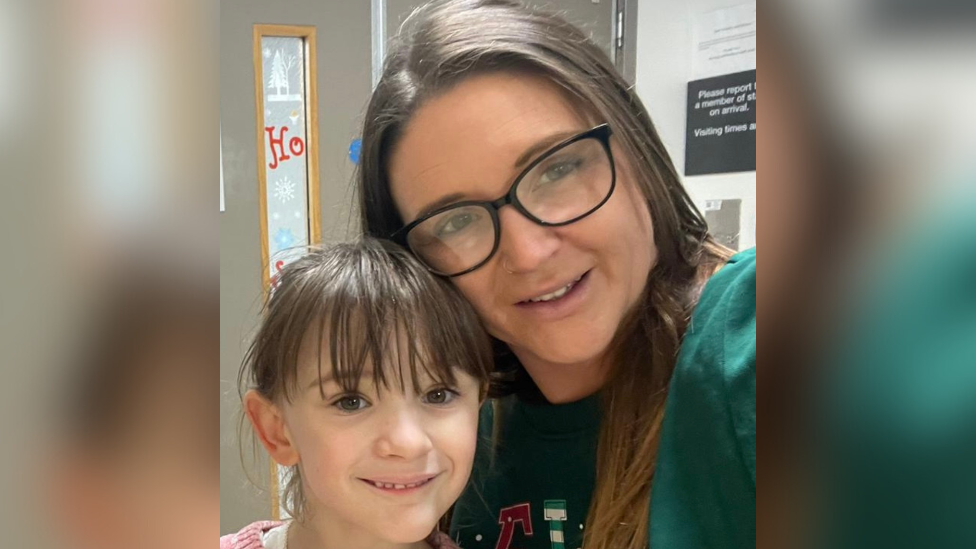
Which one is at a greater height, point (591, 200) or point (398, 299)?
point (591, 200)

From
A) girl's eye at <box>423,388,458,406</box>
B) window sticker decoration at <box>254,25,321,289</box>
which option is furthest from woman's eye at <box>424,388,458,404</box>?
window sticker decoration at <box>254,25,321,289</box>

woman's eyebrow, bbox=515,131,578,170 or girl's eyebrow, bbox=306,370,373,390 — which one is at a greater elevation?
woman's eyebrow, bbox=515,131,578,170

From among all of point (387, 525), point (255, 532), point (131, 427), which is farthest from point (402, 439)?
point (131, 427)

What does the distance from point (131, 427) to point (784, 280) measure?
163 millimetres

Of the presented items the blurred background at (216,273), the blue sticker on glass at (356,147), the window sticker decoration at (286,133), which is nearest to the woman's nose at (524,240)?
the blue sticker on glass at (356,147)

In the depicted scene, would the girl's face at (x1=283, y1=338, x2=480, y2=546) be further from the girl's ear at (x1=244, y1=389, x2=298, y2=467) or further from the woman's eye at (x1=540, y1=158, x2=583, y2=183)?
the woman's eye at (x1=540, y1=158, x2=583, y2=183)

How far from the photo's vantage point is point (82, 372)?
16 cm

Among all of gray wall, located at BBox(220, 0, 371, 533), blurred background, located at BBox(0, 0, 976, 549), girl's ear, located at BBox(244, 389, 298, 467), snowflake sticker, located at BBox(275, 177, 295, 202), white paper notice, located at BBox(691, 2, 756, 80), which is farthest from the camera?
white paper notice, located at BBox(691, 2, 756, 80)

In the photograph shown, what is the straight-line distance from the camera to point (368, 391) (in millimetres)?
787

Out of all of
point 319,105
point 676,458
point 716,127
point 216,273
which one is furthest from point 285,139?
point 216,273

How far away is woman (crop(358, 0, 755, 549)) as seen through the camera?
79 centimetres

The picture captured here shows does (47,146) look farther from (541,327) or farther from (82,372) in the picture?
(541,327)

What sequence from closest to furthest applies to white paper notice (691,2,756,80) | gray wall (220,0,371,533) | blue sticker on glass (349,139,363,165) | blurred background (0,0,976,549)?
blurred background (0,0,976,549) → blue sticker on glass (349,139,363,165) → gray wall (220,0,371,533) → white paper notice (691,2,756,80)

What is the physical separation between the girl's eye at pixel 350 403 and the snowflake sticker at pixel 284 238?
54.0 inches
